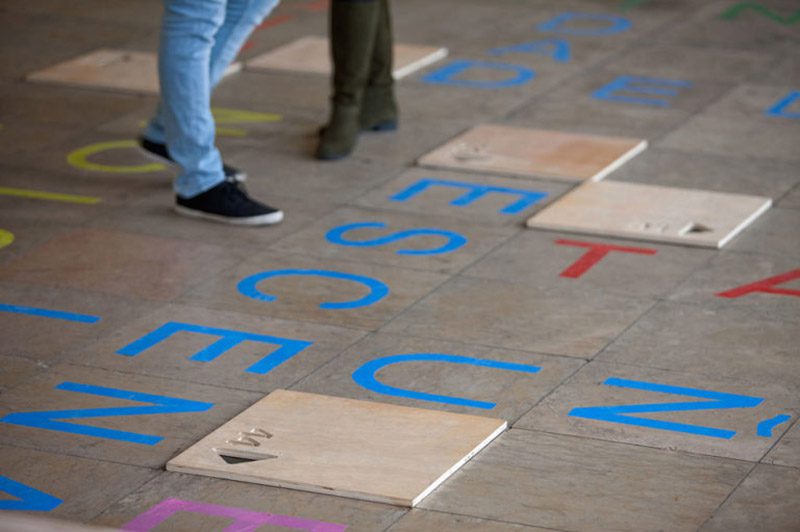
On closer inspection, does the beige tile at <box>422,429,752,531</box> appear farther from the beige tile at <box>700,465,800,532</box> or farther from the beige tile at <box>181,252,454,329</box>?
the beige tile at <box>181,252,454,329</box>

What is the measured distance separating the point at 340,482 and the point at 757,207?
2333mm

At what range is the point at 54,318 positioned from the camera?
4.17 m

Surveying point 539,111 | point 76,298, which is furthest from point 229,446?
point 539,111

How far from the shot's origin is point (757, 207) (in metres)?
5.02

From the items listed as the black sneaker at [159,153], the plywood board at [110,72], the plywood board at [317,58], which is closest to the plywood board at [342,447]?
the black sneaker at [159,153]

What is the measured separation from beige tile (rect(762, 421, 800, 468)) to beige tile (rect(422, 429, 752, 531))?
0.27 ft

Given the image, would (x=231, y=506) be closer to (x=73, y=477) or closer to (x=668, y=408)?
(x=73, y=477)

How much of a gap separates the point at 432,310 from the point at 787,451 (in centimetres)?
118

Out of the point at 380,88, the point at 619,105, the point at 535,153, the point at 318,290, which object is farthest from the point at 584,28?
the point at 318,290

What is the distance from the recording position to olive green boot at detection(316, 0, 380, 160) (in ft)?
18.1

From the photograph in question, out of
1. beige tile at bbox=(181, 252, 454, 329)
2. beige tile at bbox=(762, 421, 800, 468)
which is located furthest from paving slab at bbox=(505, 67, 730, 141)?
beige tile at bbox=(762, 421, 800, 468)

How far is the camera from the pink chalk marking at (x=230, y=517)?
3.06 m

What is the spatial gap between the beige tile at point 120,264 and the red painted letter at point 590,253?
1.03 metres

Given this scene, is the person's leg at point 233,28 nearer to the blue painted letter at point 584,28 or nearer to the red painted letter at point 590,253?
the red painted letter at point 590,253
